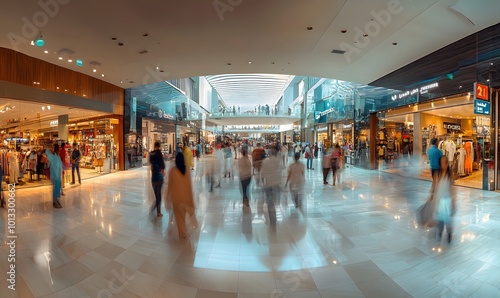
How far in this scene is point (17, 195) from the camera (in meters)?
8.12

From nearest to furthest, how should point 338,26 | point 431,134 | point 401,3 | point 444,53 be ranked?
point 401,3
point 338,26
point 444,53
point 431,134

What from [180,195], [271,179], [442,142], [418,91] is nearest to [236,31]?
[271,179]

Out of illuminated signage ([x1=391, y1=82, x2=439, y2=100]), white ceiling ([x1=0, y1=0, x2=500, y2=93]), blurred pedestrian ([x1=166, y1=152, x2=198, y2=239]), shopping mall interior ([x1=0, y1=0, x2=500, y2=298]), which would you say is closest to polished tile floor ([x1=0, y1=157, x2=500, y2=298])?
shopping mall interior ([x1=0, y1=0, x2=500, y2=298])

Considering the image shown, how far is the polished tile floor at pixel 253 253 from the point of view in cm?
280

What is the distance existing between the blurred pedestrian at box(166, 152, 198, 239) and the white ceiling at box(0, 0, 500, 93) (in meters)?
4.14

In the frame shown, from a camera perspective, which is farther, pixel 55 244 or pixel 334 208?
pixel 334 208

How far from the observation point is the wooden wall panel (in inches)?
320

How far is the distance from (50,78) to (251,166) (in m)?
8.99

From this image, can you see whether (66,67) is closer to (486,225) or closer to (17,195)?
(17,195)

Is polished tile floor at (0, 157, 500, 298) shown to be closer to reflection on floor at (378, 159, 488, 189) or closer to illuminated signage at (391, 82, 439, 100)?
reflection on floor at (378, 159, 488, 189)

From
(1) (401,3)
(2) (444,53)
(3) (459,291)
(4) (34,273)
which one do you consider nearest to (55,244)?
(4) (34,273)

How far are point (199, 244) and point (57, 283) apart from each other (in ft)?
5.91

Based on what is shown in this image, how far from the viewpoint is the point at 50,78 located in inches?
378

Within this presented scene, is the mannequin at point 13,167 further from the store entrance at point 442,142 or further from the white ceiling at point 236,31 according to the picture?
the store entrance at point 442,142
